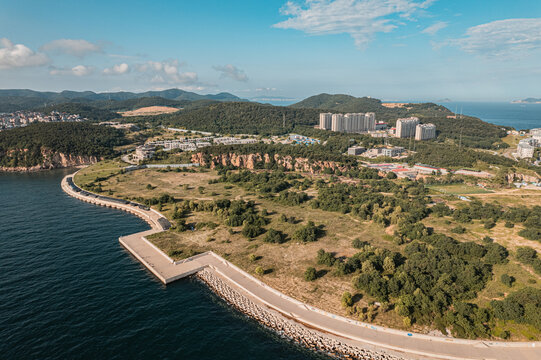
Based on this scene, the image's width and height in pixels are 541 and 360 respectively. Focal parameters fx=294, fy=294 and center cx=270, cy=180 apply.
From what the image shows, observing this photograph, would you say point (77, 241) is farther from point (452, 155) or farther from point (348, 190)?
point (452, 155)

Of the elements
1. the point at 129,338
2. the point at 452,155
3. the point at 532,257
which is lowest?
the point at 129,338

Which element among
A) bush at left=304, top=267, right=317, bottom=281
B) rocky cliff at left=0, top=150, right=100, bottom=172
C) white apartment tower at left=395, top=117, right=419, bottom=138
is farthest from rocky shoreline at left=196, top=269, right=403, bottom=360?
white apartment tower at left=395, top=117, right=419, bottom=138

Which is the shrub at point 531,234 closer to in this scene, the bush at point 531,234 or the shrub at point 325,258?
the bush at point 531,234

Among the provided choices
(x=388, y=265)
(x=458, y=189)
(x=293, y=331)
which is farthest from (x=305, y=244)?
(x=458, y=189)

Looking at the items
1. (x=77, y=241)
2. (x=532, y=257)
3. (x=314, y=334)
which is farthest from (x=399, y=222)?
(x=77, y=241)

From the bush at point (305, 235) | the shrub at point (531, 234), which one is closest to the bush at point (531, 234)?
the shrub at point (531, 234)

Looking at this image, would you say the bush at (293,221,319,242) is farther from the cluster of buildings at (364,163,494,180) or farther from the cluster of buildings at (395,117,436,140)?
the cluster of buildings at (395,117,436,140)
